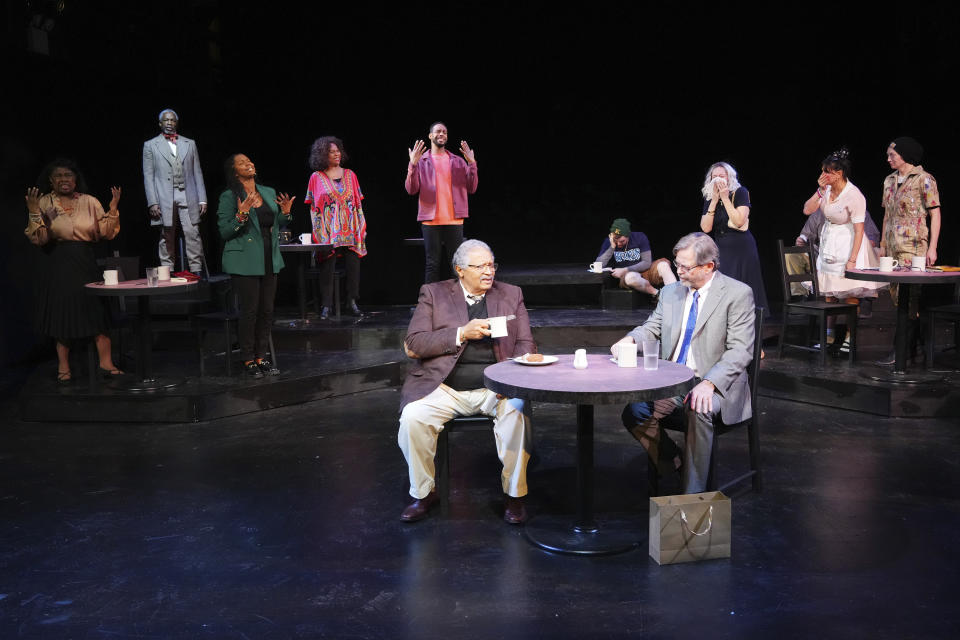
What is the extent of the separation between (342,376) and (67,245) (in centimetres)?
201

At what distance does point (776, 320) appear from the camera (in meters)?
7.46

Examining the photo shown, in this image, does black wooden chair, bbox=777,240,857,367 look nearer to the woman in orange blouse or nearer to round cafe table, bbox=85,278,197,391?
round cafe table, bbox=85,278,197,391

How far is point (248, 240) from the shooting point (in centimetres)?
571

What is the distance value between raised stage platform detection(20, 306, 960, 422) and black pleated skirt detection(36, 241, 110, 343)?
399mm

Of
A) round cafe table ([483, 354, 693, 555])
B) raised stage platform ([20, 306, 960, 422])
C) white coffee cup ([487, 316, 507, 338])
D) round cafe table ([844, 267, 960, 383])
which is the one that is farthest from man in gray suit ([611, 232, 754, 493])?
raised stage platform ([20, 306, 960, 422])

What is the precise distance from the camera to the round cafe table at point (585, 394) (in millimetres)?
3090

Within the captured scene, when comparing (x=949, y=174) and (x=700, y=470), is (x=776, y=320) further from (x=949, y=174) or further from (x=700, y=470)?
(x=700, y=470)

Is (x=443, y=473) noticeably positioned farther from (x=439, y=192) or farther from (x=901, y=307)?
(x=439, y=192)

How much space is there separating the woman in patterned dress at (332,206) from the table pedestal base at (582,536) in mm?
4390

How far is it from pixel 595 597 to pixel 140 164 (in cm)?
707

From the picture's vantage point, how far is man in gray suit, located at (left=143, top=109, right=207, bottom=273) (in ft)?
24.3

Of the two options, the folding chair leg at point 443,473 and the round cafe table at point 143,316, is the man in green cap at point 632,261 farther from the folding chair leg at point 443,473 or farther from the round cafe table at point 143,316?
the folding chair leg at point 443,473

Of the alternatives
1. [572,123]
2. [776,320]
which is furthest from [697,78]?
[776,320]

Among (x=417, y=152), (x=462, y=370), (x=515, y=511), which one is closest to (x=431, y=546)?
(x=515, y=511)
